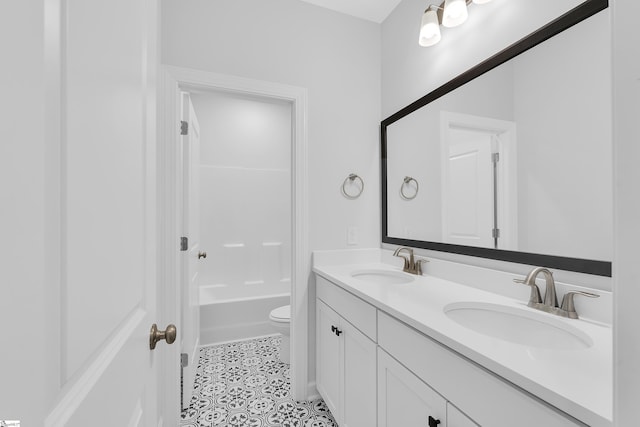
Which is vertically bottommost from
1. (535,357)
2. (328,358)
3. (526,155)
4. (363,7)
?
(328,358)

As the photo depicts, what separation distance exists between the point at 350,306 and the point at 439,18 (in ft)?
5.28

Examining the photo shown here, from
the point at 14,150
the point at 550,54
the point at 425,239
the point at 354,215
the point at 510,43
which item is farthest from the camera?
the point at 354,215

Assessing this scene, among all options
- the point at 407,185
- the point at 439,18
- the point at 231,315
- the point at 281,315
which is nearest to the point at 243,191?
the point at 231,315

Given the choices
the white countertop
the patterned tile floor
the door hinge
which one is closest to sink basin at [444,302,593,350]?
the white countertop

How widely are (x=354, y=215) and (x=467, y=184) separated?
2.52 feet

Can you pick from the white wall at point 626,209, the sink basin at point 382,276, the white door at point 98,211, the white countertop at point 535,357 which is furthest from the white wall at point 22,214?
the sink basin at point 382,276

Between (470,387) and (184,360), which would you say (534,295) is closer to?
(470,387)

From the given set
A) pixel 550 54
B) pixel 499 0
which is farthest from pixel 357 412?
pixel 499 0

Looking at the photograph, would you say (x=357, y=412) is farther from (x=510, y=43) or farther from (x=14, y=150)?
(x=510, y=43)

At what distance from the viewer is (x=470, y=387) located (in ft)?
2.32

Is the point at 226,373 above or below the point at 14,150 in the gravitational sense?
below

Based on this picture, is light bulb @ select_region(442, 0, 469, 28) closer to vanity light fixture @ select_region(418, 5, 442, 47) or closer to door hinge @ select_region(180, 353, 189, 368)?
vanity light fixture @ select_region(418, 5, 442, 47)

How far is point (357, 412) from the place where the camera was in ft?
4.19

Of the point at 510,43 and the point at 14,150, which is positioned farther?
the point at 510,43
